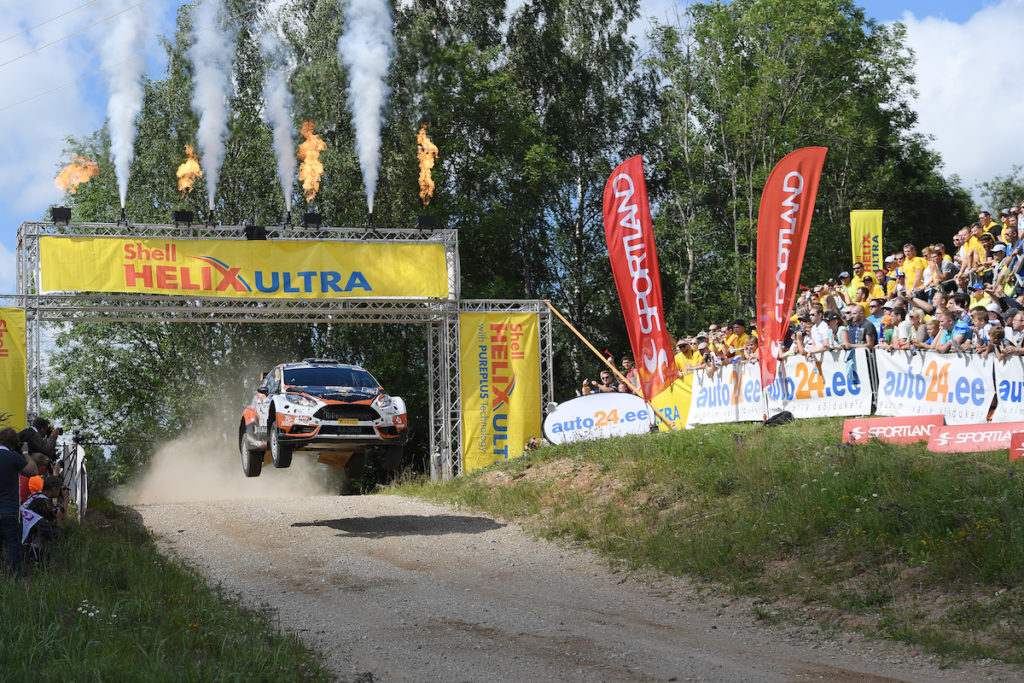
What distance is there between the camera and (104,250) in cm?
2130

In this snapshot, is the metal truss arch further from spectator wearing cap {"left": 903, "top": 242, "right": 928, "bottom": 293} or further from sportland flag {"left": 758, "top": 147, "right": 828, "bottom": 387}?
sportland flag {"left": 758, "top": 147, "right": 828, "bottom": 387}

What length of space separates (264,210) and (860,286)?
78.0 feet

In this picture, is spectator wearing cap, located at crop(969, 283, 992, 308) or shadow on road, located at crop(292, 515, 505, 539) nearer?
spectator wearing cap, located at crop(969, 283, 992, 308)

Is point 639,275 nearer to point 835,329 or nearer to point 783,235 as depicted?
point 783,235

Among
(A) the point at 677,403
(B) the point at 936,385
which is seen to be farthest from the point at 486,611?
(A) the point at 677,403

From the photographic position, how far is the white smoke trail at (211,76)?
23500mm

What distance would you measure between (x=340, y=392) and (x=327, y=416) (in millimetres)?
549

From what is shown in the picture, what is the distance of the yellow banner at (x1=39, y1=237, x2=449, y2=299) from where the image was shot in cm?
2116

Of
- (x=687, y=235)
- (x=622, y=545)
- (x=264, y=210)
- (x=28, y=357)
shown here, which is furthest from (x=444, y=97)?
(x=622, y=545)

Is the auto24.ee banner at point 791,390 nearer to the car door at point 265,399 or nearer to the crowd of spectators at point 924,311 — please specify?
the crowd of spectators at point 924,311

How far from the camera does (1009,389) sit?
524 inches

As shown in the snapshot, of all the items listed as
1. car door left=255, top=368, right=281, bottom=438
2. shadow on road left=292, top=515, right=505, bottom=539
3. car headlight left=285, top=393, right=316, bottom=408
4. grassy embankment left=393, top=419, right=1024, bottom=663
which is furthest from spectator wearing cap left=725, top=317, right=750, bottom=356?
car door left=255, top=368, right=281, bottom=438

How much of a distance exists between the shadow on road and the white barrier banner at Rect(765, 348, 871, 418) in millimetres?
5375

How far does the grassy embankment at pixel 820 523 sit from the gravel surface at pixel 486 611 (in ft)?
1.60
